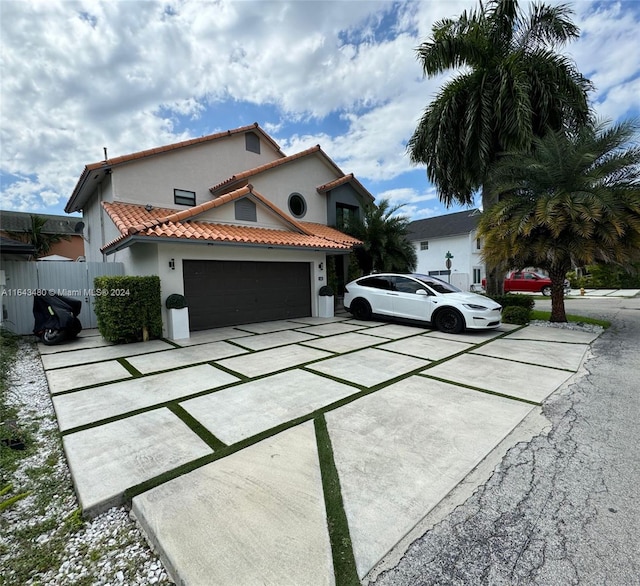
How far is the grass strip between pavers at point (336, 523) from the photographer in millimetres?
1787

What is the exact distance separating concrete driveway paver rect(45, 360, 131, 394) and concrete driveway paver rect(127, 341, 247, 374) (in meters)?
0.31

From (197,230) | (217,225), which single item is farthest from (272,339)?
(217,225)

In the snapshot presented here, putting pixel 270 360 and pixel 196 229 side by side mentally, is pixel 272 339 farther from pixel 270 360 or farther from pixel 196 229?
pixel 196 229

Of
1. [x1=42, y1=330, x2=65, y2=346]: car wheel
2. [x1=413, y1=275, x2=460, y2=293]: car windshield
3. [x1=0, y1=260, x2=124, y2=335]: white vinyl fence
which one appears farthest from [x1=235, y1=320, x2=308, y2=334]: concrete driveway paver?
[x1=0, y1=260, x2=124, y2=335]: white vinyl fence

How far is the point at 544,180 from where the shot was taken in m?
9.09

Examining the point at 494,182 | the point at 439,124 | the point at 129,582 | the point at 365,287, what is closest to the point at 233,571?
the point at 129,582

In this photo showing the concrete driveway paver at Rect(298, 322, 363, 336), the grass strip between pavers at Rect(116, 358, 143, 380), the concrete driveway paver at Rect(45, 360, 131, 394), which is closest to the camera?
the concrete driveway paver at Rect(45, 360, 131, 394)

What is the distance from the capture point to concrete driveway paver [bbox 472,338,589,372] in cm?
603

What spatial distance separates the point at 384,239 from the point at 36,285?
12125 mm

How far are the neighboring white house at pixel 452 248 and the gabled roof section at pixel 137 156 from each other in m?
16.9

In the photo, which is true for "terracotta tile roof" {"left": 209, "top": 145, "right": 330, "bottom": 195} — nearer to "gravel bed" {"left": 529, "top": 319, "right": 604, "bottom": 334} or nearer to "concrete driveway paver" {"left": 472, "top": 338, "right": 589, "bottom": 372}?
"concrete driveway paver" {"left": 472, "top": 338, "right": 589, "bottom": 372}

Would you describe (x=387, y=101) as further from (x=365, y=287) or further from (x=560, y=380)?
(x=560, y=380)

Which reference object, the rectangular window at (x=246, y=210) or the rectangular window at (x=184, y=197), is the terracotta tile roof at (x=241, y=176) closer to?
the rectangular window at (x=184, y=197)

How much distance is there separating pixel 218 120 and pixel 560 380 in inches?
556
